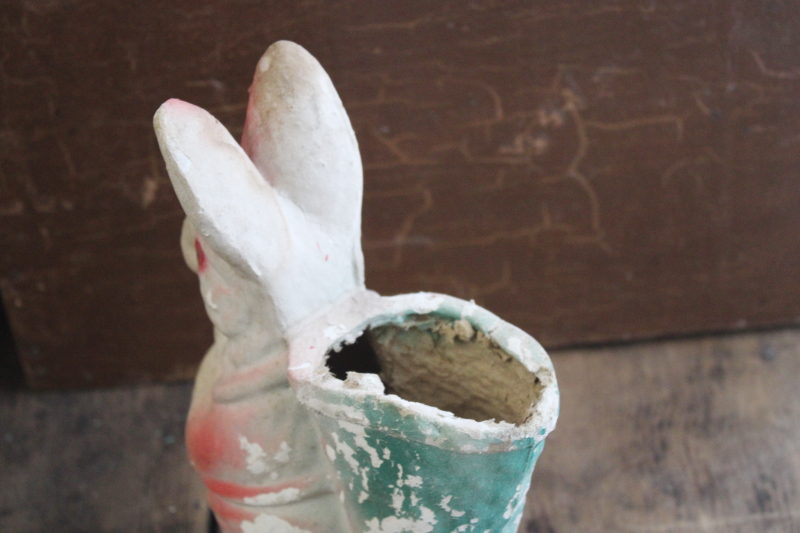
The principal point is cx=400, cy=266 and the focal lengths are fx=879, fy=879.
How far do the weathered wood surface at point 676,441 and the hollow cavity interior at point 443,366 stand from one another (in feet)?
1.97

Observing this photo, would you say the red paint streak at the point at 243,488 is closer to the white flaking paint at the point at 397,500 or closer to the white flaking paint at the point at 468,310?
the white flaking paint at the point at 397,500

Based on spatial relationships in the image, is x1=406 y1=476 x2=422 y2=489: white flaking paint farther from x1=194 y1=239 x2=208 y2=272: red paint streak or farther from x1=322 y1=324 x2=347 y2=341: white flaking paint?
x1=194 y1=239 x2=208 y2=272: red paint streak

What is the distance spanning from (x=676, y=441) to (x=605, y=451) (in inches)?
5.4

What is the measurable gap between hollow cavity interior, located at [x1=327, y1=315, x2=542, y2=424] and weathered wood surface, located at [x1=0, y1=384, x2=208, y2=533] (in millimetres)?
684

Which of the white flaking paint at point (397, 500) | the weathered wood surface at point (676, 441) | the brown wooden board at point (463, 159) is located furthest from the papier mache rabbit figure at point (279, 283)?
the weathered wood surface at point (676, 441)

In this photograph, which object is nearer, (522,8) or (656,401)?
(522,8)

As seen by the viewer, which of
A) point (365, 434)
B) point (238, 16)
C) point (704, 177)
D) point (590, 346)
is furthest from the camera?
point (590, 346)

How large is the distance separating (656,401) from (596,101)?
1.99ft

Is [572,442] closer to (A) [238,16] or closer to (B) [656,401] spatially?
(B) [656,401]

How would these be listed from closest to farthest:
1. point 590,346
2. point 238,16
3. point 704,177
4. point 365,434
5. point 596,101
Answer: point 365,434, point 238,16, point 596,101, point 704,177, point 590,346

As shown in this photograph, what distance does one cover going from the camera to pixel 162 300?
68.3 inches

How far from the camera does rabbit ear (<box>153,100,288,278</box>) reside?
0.88 metres

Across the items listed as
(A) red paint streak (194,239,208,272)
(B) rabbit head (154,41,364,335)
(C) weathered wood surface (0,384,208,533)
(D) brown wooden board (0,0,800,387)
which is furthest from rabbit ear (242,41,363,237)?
(C) weathered wood surface (0,384,208,533)

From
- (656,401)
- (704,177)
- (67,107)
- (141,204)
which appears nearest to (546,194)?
(704,177)
